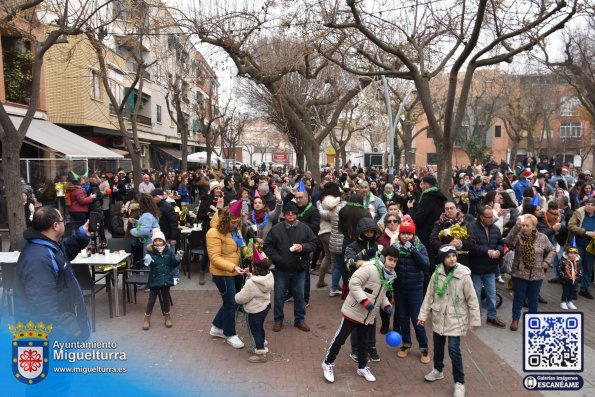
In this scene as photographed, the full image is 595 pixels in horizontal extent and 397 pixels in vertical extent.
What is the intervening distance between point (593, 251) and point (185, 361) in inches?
265

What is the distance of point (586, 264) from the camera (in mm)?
8031

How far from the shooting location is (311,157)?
15.6 metres

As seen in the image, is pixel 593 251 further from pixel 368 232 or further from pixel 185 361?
pixel 185 361

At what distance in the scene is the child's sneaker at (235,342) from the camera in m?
5.73

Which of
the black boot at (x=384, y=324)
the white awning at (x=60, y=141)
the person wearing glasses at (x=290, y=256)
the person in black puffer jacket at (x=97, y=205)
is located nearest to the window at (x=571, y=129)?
the white awning at (x=60, y=141)

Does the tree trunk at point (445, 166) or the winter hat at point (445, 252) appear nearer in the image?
the winter hat at point (445, 252)

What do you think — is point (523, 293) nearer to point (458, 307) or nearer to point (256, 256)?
point (458, 307)

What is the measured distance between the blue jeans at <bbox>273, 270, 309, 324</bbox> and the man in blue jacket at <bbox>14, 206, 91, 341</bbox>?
274 centimetres

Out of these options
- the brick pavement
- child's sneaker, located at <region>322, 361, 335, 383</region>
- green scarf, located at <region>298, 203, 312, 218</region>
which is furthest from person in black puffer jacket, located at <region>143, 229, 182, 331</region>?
child's sneaker, located at <region>322, 361, 335, 383</region>

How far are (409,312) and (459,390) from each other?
1133 mm

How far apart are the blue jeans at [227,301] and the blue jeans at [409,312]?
197 cm

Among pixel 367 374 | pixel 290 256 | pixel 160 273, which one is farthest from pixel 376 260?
pixel 160 273

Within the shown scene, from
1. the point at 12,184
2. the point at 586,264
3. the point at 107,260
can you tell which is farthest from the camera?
the point at 12,184

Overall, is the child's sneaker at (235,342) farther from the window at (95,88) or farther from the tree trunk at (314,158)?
the window at (95,88)
